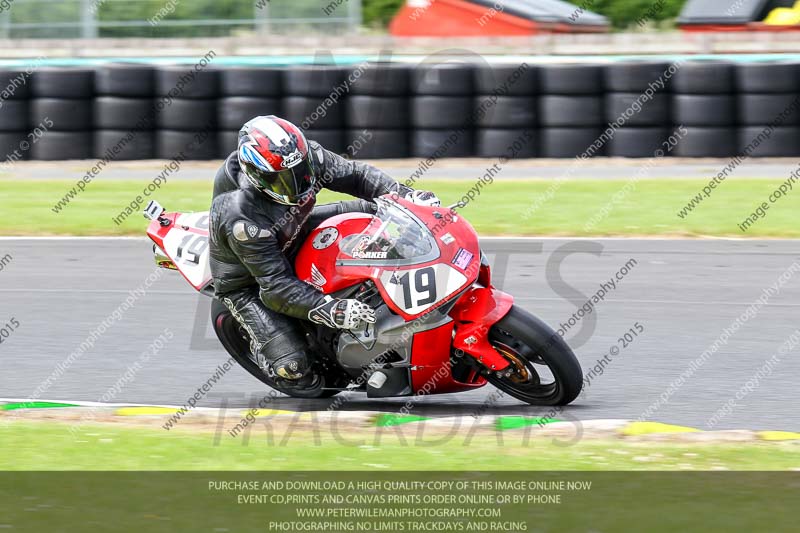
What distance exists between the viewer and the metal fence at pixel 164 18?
70.0ft

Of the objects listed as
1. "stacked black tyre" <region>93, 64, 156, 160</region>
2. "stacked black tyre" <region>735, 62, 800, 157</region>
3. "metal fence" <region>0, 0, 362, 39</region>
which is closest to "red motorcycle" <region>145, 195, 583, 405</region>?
"stacked black tyre" <region>735, 62, 800, 157</region>

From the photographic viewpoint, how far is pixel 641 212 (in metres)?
12.9

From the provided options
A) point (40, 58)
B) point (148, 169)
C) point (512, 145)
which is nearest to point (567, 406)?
point (512, 145)

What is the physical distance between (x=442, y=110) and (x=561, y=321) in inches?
294

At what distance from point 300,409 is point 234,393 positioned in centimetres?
54

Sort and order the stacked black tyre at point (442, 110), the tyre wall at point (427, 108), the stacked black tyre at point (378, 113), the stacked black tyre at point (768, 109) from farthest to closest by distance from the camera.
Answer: the stacked black tyre at point (378, 113)
the stacked black tyre at point (442, 110)
the tyre wall at point (427, 108)
the stacked black tyre at point (768, 109)

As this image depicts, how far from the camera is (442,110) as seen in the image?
15.8 meters

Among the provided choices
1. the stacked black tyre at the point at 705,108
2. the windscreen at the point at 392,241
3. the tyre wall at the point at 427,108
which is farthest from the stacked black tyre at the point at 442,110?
the windscreen at the point at 392,241

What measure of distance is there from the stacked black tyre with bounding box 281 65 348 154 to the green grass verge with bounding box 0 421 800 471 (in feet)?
33.1

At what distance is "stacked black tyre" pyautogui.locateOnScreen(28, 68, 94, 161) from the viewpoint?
1616 centimetres

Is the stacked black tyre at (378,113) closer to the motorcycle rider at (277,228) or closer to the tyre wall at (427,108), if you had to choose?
the tyre wall at (427,108)

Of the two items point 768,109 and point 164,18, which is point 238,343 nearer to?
point 768,109

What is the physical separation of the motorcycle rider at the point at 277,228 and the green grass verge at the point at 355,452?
2.04 ft
